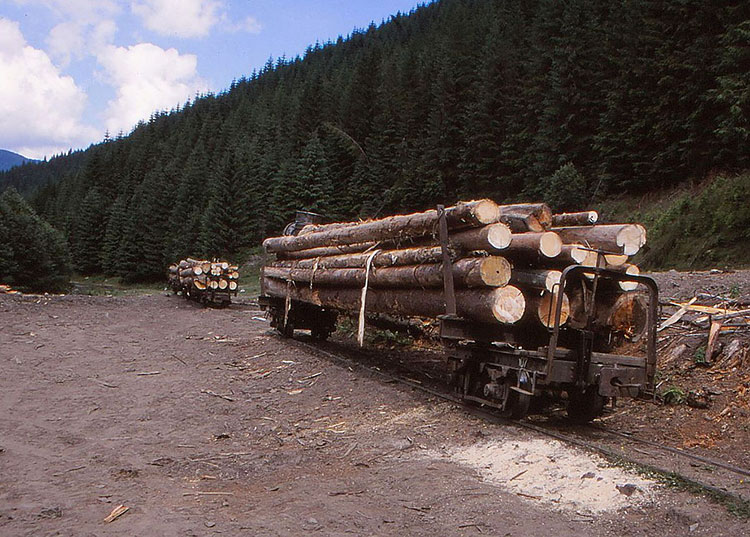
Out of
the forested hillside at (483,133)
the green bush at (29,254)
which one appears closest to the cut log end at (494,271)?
the forested hillside at (483,133)

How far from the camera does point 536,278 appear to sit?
663 cm

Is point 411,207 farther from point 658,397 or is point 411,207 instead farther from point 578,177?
point 658,397

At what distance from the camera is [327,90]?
70938mm

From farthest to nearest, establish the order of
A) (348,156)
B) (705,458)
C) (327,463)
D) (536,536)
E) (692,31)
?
(348,156) < (692,31) < (327,463) < (705,458) < (536,536)

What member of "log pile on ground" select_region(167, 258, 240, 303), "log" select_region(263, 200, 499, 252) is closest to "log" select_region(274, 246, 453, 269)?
"log" select_region(263, 200, 499, 252)

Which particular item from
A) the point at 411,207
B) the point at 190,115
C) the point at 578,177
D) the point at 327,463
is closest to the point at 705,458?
the point at 327,463

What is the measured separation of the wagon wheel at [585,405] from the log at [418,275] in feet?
4.78

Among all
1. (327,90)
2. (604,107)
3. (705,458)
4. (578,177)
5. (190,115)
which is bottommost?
(705,458)

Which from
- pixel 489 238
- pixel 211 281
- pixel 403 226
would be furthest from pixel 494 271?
pixel 211 281

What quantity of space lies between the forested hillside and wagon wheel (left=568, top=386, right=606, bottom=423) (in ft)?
64.2

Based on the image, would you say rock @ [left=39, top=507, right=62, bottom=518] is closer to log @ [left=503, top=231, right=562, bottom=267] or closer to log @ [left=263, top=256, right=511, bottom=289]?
log @ [left=263, top=256, right=511, bottom=289]

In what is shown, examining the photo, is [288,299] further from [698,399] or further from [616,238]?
[698,399]

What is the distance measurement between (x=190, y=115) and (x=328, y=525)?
132m

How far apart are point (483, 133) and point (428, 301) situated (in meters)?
32.7
